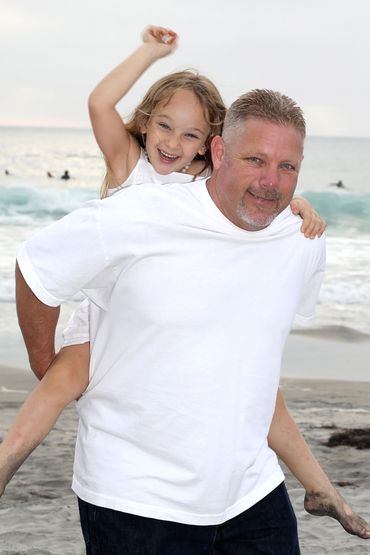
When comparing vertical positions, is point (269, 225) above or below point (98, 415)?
above

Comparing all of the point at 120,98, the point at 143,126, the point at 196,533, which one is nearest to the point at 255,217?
the point at 196,533

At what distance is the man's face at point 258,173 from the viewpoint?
8.80 ft

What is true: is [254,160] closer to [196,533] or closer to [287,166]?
[287,166]

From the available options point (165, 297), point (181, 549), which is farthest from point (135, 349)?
point (181, 549)

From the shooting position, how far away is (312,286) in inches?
120

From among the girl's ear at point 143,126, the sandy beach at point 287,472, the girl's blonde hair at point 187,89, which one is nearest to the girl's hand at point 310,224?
the girl's blonde hair at point 187,89

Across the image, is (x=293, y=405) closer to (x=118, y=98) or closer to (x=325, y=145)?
(x=118, y=98)

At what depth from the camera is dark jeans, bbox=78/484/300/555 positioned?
8.67ft

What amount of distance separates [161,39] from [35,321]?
162 centimetres

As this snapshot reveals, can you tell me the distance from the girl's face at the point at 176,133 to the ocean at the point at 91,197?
607cm

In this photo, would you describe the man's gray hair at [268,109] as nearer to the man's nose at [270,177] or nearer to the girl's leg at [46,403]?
the man's nose at [270,177]

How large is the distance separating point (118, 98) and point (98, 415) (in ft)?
6.21

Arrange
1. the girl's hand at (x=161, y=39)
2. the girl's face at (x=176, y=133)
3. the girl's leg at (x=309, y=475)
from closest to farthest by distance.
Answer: the girl's leg at (x=309, y=475)
the girl's hand at (x=161, y=39)
the girl's face at (x=176, y=133)

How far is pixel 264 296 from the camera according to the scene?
2.71 m
